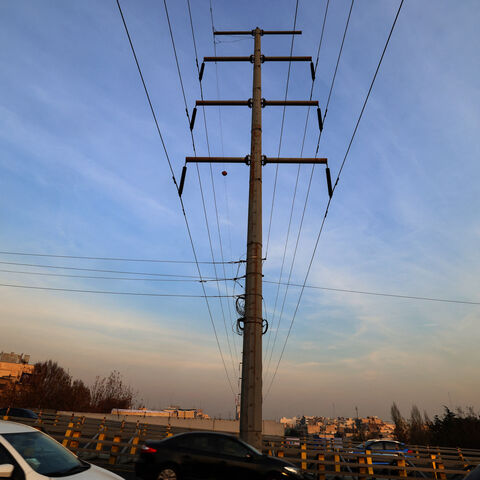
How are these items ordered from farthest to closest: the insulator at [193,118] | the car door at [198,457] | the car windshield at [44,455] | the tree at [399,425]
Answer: the tree at [399,425], the insulator at [193,118], the car door at [198,457], the car windshield at [44,455]

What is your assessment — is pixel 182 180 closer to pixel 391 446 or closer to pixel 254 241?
pixel 254 241

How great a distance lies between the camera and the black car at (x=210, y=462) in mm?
8734

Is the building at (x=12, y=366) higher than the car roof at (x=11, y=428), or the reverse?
the building at (x=12, y=366)

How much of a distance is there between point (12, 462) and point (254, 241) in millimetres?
8294

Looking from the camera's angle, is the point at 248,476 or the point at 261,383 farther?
the point at 261,383

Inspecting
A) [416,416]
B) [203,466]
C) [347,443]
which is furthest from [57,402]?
[416,416]

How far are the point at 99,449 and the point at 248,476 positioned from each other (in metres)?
7.17

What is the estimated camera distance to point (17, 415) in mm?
20703

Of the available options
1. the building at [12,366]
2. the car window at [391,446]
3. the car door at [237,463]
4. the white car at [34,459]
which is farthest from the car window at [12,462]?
the building at [12,366]

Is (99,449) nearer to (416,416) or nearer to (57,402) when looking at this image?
(57,402)

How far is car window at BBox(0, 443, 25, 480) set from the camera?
397 cm

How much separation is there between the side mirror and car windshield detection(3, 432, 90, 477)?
0.48m

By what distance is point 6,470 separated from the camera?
3.81 meters

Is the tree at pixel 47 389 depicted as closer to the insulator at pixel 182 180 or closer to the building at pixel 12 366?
the building at pixel 12 366
